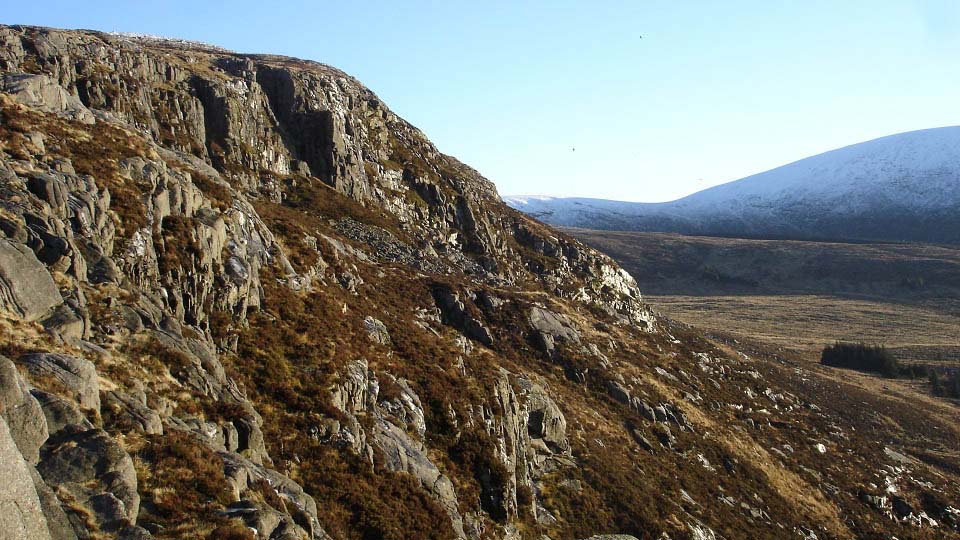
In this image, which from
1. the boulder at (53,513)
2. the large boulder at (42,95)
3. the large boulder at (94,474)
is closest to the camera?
the boulder at (53,513)

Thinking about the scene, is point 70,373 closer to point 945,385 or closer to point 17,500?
point 17,500

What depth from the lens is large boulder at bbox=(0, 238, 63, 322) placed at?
16.1 meters

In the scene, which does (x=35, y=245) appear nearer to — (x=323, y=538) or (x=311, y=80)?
(x=323, y=538)

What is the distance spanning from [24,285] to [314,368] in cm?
1254

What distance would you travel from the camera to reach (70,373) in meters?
14.8

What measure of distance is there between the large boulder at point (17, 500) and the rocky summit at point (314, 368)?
0.05m

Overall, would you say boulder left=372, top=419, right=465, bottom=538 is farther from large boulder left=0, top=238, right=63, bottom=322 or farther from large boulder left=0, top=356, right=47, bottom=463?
large boulder left=0, top=356, right=47, bottom=463

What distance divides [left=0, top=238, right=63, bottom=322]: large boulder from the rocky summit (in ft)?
0.26

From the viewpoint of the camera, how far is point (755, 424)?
61.3 m

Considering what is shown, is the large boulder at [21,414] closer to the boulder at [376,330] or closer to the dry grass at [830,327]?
the boulder at [376,330]

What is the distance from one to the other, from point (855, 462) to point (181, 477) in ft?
222

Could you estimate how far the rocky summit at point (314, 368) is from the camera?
15.3 meters

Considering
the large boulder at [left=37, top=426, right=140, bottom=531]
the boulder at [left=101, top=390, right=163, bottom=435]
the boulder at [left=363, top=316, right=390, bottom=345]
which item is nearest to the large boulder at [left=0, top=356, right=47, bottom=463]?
the large boulder at [left=37, top=426, right=140, bottom=531]

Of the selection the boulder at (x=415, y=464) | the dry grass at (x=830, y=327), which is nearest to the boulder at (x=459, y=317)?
the boulder at (x=415, y=464)
